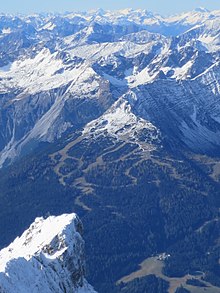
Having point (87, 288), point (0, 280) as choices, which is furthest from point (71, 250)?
point (0, 280)

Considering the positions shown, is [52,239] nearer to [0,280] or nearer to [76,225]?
[76,225]

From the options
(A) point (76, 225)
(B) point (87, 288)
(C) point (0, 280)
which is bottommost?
(B) point (87, 288)

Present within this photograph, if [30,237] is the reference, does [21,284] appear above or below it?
above

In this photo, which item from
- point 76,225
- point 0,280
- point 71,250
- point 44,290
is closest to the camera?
point 0,280

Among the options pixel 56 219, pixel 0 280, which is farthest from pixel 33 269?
pixel 56 219

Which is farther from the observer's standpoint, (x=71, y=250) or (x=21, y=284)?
(x=71, y=250)

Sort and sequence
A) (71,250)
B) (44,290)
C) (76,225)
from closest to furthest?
(44,290), (71,250), (76,225)

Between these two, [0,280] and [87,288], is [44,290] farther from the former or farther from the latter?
[87,288]
